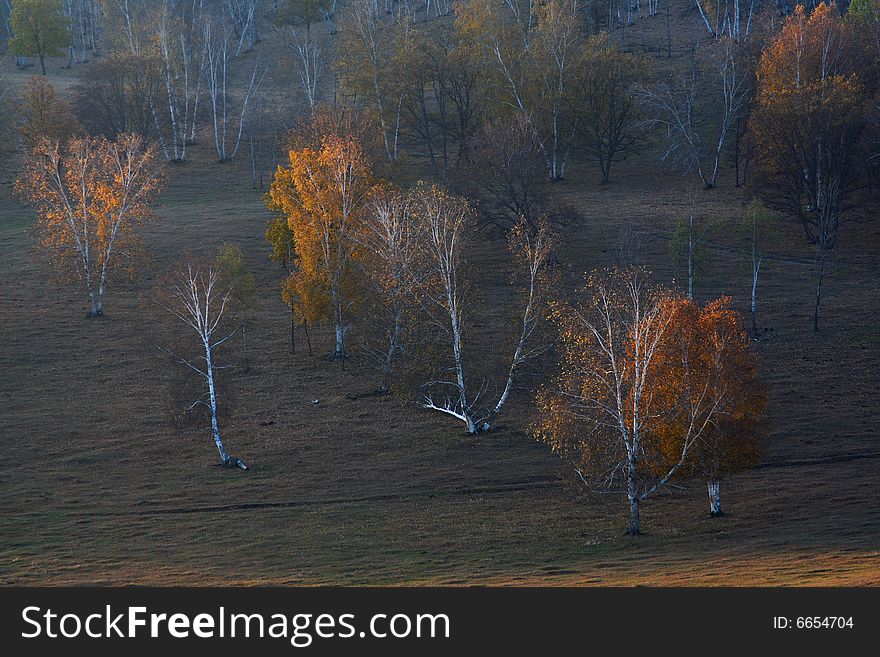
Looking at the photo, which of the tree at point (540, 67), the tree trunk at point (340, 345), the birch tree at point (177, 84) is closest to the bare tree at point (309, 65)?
the birch tree at point (177, 84)

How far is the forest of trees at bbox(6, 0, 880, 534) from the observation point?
34.9 meters

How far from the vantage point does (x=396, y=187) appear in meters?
→ 64.4

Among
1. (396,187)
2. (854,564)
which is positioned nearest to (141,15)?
(396,187)

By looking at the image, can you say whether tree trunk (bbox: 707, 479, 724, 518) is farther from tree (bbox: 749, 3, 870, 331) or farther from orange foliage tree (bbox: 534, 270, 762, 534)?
tree (bbox: 749, 3, 870, 331)

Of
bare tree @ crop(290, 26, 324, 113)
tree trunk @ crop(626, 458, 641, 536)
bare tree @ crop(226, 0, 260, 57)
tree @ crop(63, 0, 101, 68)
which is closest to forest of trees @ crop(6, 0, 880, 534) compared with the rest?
tree trunk @ crop(626, 458, 641, 536)

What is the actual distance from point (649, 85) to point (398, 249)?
52.0 metres

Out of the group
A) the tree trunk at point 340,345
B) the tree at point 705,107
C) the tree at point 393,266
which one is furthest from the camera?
the tree at point 705,107

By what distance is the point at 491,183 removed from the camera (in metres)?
68.6

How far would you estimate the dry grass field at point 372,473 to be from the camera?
29.6 m

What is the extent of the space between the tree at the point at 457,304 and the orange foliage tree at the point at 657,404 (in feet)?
38.0

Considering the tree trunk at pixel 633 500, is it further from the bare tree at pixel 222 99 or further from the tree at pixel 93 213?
the bare tree at pixel 222 99

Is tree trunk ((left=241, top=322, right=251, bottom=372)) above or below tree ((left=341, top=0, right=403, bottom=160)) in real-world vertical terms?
below

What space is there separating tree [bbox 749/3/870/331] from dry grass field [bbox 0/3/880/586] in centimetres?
372

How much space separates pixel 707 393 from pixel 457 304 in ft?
54.2
